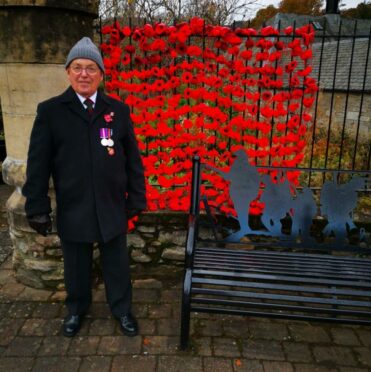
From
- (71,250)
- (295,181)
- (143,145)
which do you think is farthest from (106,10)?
(71,250)

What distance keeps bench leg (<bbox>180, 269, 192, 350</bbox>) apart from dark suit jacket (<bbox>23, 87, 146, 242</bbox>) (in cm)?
57

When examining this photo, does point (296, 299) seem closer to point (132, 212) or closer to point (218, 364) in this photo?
point (218, 364)

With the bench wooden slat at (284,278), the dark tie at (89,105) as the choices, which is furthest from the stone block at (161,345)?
the dark tie at (89,105)

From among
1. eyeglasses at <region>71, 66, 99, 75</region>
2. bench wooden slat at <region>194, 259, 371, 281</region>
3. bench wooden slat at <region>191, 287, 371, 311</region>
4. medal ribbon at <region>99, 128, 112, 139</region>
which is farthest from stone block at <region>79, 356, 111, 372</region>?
eyeglasses at <region>71, 66, 99, 75</region>

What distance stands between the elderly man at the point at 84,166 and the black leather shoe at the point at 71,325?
2cm

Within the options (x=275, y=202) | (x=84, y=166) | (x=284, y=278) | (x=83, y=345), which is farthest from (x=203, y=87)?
(x=83, y=345)

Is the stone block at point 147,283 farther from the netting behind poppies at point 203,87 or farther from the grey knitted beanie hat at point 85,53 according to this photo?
the grey knitted beanie hat at point 85,53

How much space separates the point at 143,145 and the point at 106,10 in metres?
5.63

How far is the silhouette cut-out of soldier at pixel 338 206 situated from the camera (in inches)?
119

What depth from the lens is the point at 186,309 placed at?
2441 mm

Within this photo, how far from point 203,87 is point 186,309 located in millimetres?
1968

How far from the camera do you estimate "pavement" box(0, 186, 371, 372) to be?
2500mm

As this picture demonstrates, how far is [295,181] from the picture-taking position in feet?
12.0

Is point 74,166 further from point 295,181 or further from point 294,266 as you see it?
point 295,181
